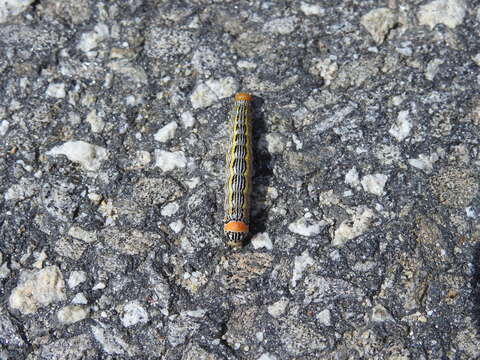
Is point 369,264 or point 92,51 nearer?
point 369,264

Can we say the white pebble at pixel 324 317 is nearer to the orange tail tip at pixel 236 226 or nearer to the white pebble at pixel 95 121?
the orange tail tip at pixel 236 226

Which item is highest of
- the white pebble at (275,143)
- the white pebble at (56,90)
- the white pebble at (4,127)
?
the white pebble at (56,90)

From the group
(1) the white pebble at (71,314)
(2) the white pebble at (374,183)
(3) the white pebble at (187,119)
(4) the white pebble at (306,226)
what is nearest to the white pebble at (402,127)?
(2) the white pebble at (374,183)

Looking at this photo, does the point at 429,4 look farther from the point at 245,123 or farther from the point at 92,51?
the point at 92,51

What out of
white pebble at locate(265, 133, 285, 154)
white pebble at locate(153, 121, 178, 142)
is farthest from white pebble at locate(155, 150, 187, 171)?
white pebble at locate(265, 133, 285, 154)

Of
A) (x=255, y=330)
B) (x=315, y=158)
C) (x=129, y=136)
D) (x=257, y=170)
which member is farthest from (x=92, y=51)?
(x=255, y=330)

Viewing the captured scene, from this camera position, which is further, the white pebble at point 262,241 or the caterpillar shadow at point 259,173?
the caterpillar shadow at point 259,173

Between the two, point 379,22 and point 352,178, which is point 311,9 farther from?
point 352,178
